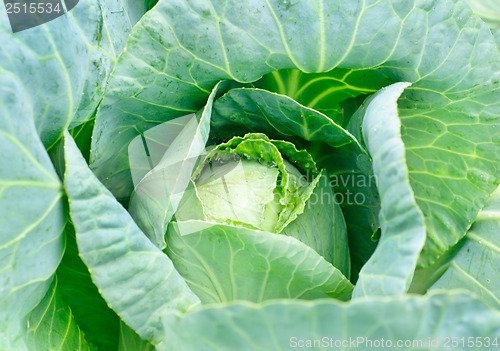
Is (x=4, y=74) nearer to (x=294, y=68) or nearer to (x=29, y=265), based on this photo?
(x=29, y=265)

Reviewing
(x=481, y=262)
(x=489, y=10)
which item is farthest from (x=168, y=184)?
(x=489, y=10)

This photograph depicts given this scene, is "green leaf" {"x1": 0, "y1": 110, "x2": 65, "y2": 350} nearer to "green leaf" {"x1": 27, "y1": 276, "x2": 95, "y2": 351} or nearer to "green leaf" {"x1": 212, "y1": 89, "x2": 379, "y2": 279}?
"green leaf" {"x1": 27, "y1": 276, "x2": 95, "y2": 351}

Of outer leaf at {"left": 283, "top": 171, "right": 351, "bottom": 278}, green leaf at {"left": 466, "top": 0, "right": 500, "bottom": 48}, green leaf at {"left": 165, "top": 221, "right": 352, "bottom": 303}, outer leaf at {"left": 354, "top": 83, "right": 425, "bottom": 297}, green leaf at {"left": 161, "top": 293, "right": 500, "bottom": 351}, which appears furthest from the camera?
green leaf at {"left": 466, "top": 0, "right": 500, "bottom": 48}

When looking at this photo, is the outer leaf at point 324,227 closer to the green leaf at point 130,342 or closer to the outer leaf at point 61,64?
the green leaf at point 130,342

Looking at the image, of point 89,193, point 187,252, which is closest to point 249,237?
point 187,252

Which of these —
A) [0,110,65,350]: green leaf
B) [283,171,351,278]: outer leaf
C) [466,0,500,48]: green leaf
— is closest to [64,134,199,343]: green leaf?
[0,110,65,350]: green leaf
